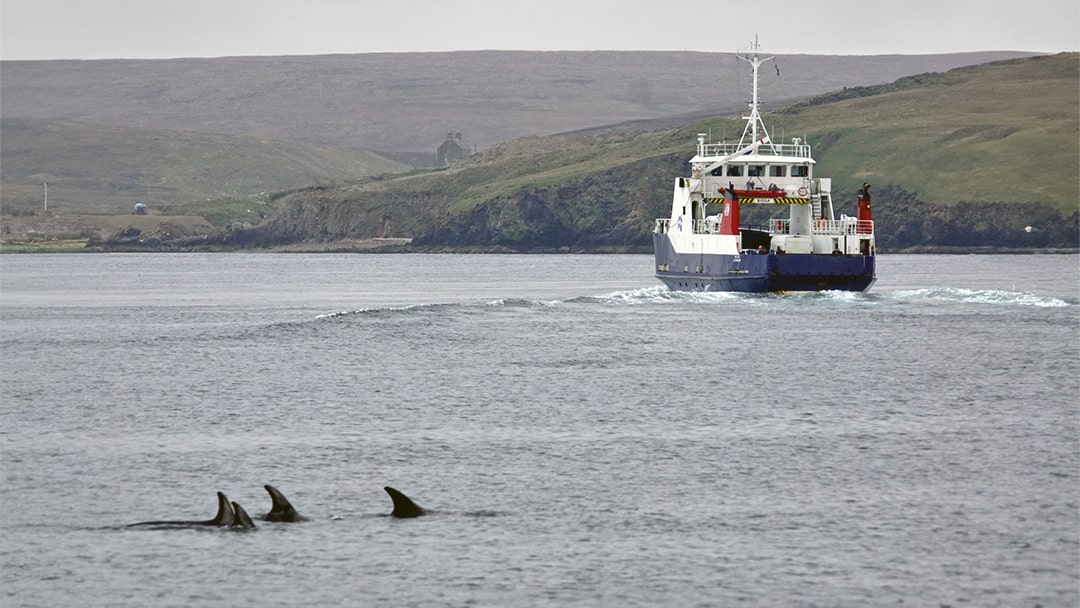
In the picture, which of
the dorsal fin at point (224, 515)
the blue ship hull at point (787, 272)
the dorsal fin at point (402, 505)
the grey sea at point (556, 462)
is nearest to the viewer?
the grey sea at point (556, 462)

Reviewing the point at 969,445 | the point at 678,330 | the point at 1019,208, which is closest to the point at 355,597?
the point at 969,445

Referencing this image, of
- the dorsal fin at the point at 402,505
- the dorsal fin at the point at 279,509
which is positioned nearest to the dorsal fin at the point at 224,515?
the dorsal fin at the point at 279,509

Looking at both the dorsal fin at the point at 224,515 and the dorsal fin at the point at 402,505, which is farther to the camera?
the dorsal fin at the point at 402,505

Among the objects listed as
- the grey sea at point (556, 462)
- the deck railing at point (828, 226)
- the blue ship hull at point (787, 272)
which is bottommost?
the grey sea at point (556, 462)

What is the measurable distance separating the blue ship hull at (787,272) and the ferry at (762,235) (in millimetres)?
47

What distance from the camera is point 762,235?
276 feet

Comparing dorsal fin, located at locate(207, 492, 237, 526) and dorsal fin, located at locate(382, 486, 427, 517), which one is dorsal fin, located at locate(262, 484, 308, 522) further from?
dorsal fin, located at locate(382, 486, 427, 517)

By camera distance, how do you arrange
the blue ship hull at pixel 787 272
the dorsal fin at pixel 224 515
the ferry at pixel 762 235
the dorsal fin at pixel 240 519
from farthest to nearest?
the ferry at pixel 762 235, the blue ship hull at pixel 787 272, the dorsal fin at pixel 224 515, the dorsal fin at pixel 240 519

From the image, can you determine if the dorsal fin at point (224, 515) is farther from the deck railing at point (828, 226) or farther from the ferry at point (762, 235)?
the deck railing at point (828, 226)

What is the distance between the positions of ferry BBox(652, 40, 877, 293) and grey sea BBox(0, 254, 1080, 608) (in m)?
8.80

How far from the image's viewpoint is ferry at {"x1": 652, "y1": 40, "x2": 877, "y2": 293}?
77438 millimetres

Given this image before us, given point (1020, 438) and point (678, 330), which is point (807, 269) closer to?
point (678, 330)

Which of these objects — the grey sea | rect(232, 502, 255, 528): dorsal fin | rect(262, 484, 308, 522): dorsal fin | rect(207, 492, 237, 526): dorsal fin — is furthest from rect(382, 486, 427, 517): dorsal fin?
rect(207, 492, 237, 526): dorsal fin

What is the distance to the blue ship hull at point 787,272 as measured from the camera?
3019 inches
